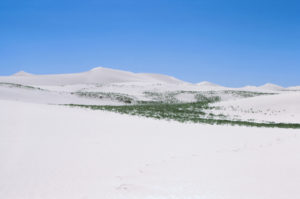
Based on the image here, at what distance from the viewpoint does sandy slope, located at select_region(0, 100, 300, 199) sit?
5.13 metres

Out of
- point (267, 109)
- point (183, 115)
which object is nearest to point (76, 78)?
point (267, 109)

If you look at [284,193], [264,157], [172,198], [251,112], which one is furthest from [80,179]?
[251,112]

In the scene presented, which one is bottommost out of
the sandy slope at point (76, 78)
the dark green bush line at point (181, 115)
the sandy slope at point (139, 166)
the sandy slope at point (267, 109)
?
the sandy slope at point (139, 166)

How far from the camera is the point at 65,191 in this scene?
498cm

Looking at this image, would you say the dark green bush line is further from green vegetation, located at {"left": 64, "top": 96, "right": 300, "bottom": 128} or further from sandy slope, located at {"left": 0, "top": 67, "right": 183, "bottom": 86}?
sandy slope, located at {"left": 0, "top": 67, "right": 183, "bottom": 86}

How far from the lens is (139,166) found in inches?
267

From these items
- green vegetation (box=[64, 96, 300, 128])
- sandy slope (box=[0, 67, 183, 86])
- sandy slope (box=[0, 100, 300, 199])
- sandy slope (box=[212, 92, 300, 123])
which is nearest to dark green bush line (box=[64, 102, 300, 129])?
green vegetation (box=[64, 96, 300, 128])

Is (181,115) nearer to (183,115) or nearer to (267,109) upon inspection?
(183,115)

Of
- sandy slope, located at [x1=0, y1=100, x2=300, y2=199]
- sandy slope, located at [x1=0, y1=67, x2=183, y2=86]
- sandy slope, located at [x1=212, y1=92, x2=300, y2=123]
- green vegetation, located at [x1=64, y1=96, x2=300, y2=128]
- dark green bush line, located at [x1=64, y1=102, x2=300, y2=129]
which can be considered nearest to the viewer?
sandy slope, located at [x1=0, y1=100, x2=300, y2=199]

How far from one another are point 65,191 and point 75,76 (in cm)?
10344

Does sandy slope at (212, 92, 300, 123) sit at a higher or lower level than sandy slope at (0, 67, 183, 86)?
lower

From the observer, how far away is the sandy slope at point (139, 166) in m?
5.13

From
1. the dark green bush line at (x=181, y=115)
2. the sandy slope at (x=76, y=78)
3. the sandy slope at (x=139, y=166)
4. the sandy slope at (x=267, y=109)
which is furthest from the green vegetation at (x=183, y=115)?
the sandy slope at (x=76, y=78)

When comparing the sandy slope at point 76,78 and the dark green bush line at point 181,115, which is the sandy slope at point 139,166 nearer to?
the dark green bush line at point 181,115
